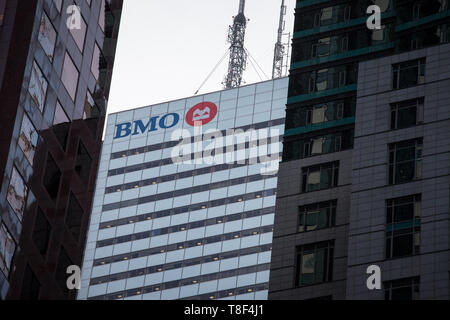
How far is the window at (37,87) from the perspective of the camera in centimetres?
7538

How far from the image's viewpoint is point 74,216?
81.6 m

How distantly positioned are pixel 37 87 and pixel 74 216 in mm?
10451

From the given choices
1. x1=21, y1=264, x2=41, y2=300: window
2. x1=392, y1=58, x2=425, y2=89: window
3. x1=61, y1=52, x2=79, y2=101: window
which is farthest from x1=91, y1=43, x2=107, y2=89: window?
x1=392, y1=58, x2=425, y2=89: window

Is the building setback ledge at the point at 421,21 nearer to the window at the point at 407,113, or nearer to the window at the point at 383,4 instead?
the window at the point at 383,4

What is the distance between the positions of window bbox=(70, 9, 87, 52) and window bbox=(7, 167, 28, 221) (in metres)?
14.1

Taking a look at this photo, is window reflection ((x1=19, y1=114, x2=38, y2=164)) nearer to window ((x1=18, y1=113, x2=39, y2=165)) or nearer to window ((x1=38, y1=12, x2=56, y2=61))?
window ((x1=18, y1=113, x2=39, y2=165))

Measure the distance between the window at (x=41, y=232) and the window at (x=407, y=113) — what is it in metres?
28.2

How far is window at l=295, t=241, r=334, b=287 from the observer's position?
94812mm

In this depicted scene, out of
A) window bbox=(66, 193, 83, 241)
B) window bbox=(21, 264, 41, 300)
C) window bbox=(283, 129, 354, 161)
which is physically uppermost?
window bbox=(283, 129, 354, 161)

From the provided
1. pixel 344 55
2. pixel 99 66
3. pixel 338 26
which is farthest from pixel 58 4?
pixel 338 26

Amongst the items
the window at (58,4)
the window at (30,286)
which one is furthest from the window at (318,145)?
the window at (30,286)

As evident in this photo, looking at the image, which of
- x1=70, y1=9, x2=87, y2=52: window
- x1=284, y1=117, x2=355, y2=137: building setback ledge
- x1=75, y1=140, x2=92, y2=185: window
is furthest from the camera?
x1=284, y1=117, x2=355, y2=137: building setback ledge

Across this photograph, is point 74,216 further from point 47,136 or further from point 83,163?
point 47,136
